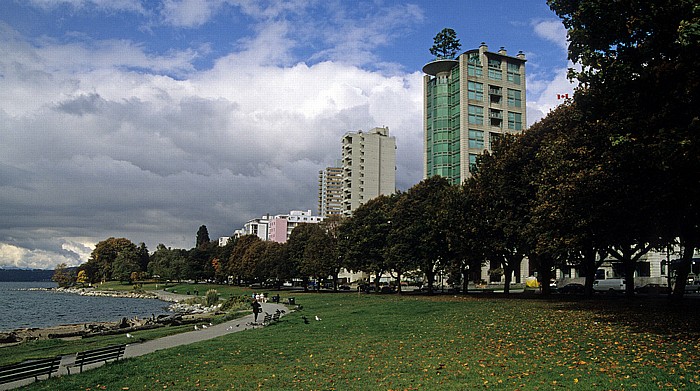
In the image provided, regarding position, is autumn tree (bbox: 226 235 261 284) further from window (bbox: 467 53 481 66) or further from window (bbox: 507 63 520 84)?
window (bbox: 507 63 520 84)

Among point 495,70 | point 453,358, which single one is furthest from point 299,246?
point 453,358

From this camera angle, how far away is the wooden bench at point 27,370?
16812mm

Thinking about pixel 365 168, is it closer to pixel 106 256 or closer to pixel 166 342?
pixel 106 256

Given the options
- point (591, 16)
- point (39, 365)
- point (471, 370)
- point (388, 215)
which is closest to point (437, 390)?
point (471, 370)

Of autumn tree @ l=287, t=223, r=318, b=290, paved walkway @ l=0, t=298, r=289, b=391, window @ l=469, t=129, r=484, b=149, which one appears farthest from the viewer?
window @ l=469, t=129, r=484, b=149

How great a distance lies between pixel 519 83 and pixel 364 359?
107 meters

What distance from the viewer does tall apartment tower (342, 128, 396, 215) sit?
181875 mm

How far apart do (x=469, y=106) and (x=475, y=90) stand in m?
3.98

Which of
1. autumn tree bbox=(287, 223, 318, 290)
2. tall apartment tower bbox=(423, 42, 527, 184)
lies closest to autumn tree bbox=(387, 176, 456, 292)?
autumn tree bbox=(287, 223, 318, 290)

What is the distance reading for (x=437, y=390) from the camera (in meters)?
14.4

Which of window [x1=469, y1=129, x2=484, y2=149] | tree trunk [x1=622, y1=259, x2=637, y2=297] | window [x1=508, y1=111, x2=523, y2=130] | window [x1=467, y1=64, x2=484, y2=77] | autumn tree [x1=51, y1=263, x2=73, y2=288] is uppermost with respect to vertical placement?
window [x1=467, y1=64, x2=484, y2=77]

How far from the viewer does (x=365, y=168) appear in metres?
186

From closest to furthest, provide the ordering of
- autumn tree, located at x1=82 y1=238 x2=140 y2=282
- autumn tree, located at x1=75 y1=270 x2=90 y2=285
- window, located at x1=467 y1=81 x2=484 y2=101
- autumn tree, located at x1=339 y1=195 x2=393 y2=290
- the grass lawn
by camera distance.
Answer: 1. the grass lawn
2. autumn tree, located at x1=339 y1=195 x2=393 y2=290
3. window, located at x1=467 y1=81 x2=484 y2=101
4. autumn tree, located at x1=82 y1=238 x2=140 y2=282
5. autumn tree, located at x1=75 y1=270 x2=90 y2=285

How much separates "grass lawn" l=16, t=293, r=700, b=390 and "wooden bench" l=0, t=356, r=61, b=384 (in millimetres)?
465
